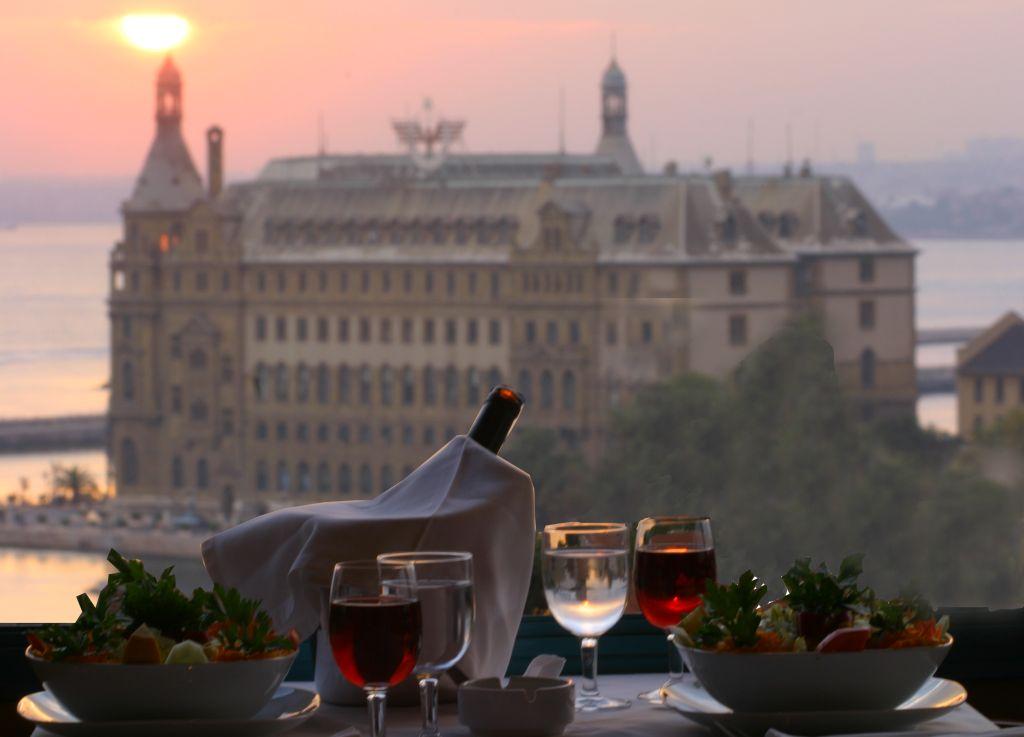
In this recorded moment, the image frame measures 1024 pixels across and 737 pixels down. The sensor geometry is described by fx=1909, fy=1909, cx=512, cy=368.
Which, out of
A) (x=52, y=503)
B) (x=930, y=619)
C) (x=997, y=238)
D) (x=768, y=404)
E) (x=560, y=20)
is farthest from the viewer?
(x=560, y=20)

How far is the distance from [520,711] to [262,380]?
84.6ft

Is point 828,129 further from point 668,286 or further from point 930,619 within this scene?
point 930,619

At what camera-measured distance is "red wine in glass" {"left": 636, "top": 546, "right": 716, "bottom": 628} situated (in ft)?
2.59

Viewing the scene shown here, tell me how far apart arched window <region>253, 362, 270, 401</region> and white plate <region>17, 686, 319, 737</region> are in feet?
83.4

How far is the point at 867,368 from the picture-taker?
24.1m

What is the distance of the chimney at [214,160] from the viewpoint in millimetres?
26656

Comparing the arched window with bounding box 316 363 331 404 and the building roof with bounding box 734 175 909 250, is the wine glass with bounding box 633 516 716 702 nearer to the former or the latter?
the building roof with bounding box 734 175 909 250

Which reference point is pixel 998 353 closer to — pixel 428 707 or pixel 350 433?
pixel 350 433

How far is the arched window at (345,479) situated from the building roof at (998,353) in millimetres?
8340

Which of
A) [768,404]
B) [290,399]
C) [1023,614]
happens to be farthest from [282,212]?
[1023,614]

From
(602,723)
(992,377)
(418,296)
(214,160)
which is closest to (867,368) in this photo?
(992,377)

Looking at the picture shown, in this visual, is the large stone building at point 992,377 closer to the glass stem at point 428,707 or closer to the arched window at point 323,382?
the arched window at point 323,382

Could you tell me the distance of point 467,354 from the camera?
2573 cm

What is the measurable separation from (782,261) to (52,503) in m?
10.4
